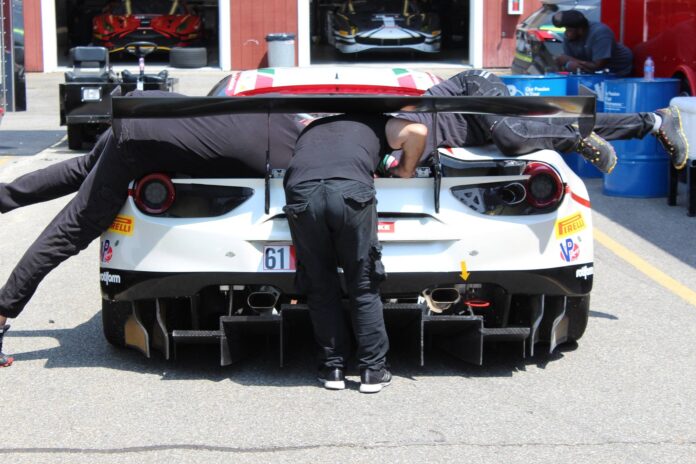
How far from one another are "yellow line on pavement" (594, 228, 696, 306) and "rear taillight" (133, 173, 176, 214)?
3.28 meters

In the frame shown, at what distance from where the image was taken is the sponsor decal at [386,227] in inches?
202

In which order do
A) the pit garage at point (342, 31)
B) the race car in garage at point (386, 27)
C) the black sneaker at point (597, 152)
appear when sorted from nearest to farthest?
the black sneaker at point (597, 152)
the race car in garage at point (386, 27)
the pit garage at point (342, 31)

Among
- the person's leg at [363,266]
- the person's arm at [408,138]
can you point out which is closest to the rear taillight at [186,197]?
the person's leg at [363,266]

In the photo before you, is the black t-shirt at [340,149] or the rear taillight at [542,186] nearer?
the black t-shirt at [340,149]

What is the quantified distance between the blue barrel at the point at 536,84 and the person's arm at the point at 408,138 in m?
6.53

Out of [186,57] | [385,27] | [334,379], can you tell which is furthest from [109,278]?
[186,57]

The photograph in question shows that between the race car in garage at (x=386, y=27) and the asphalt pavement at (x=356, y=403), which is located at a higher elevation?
the race car in garage at (x=386, y=27)

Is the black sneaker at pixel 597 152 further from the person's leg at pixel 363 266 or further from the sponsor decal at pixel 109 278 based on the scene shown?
the sponsor decal at pixel 109 278

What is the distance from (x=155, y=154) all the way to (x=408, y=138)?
1.13 m

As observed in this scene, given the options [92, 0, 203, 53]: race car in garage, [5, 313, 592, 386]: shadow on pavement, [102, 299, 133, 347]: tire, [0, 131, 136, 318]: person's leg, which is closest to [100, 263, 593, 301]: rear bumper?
[102, 299, 133, 347]: tire

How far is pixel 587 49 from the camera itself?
42.9ft

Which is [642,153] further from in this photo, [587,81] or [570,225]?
[570,225]

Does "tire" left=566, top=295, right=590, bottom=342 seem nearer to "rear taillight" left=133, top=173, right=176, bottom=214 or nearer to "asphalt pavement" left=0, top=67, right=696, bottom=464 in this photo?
"asphalt pavement" left=0, top=67, right=696, bottom=464

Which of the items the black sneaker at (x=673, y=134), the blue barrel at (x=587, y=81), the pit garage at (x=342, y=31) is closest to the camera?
the black sneaker at (x=673, y=134)
